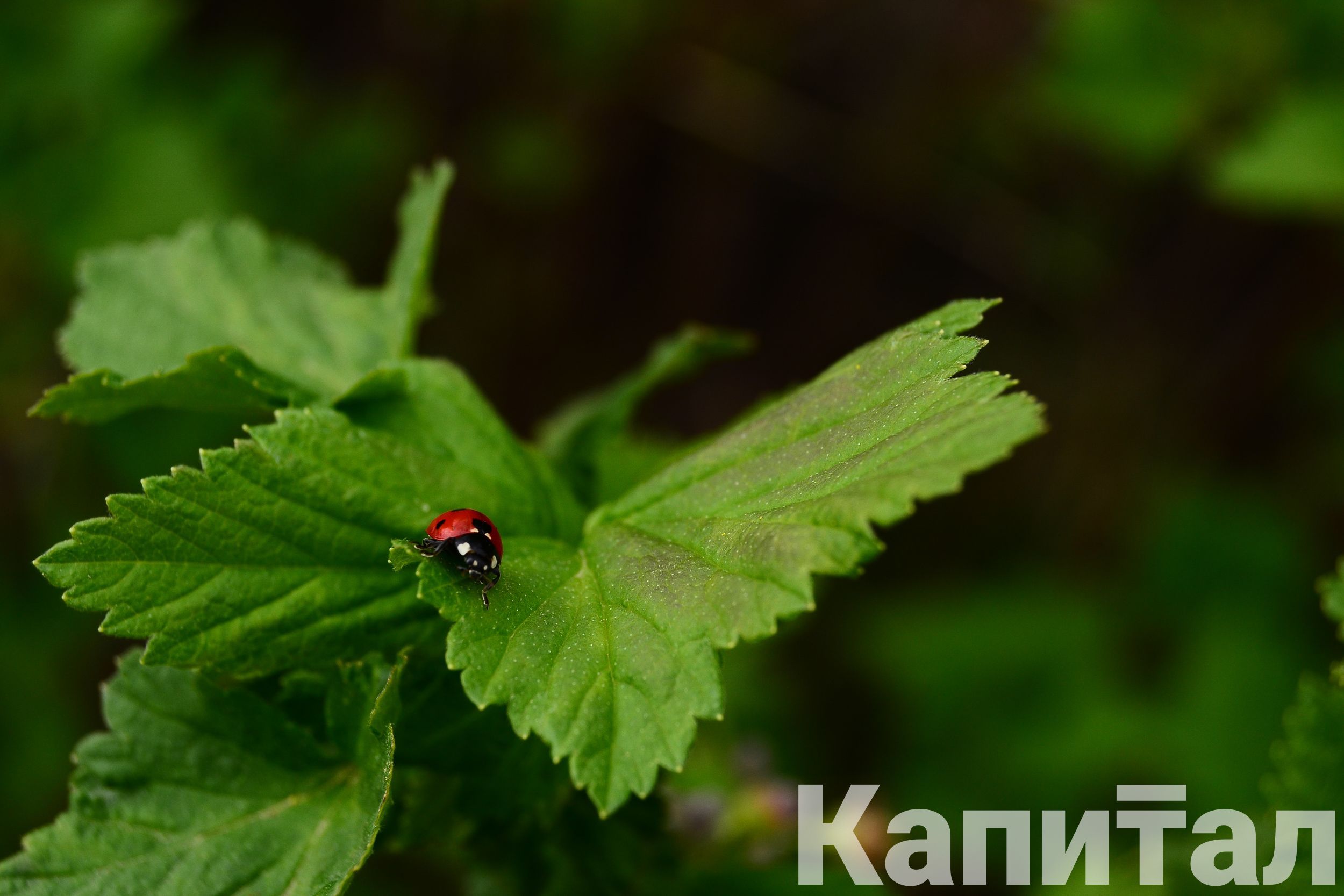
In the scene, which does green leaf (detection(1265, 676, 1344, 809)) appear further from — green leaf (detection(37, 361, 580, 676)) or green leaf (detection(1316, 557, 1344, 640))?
green leaf (detection(37, 361, 580, 676))

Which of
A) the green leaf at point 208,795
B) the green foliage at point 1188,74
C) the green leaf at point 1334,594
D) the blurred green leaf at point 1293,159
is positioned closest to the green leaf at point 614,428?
the green leaf at point 208,795

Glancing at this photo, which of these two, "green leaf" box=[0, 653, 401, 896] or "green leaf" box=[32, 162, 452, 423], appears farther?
"green leaf" box=[32, 162, 452, 423]

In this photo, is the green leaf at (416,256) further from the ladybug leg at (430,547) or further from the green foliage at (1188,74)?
the green foliage at (1188,74)

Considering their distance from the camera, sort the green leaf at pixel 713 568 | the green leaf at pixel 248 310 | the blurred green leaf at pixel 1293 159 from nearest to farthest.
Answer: the green leaf at pixel 713 568
the green leaf at pixel 248 310
the blurred green leaf at pixel 1293 159

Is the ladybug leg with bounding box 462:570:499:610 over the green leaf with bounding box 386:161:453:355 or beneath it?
beneath

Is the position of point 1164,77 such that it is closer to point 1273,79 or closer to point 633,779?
point 1273,79

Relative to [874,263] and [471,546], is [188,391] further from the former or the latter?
[874,263]

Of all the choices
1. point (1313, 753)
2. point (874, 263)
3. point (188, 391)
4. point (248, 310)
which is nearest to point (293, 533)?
point (188, 391)

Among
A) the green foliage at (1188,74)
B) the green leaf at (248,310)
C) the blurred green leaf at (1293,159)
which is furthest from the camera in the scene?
the green foliage at (1188,74)

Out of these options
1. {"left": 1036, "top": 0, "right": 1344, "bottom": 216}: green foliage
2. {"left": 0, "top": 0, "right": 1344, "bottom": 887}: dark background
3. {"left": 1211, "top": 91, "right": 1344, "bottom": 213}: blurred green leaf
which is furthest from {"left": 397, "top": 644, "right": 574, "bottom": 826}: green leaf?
{"left": 1036, "top": 0, "right": 1344, "bottom": 216}: green foliage

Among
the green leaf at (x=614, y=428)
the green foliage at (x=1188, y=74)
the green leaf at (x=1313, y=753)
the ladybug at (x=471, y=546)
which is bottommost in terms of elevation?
the green leaf at (x=1313, y=753)
